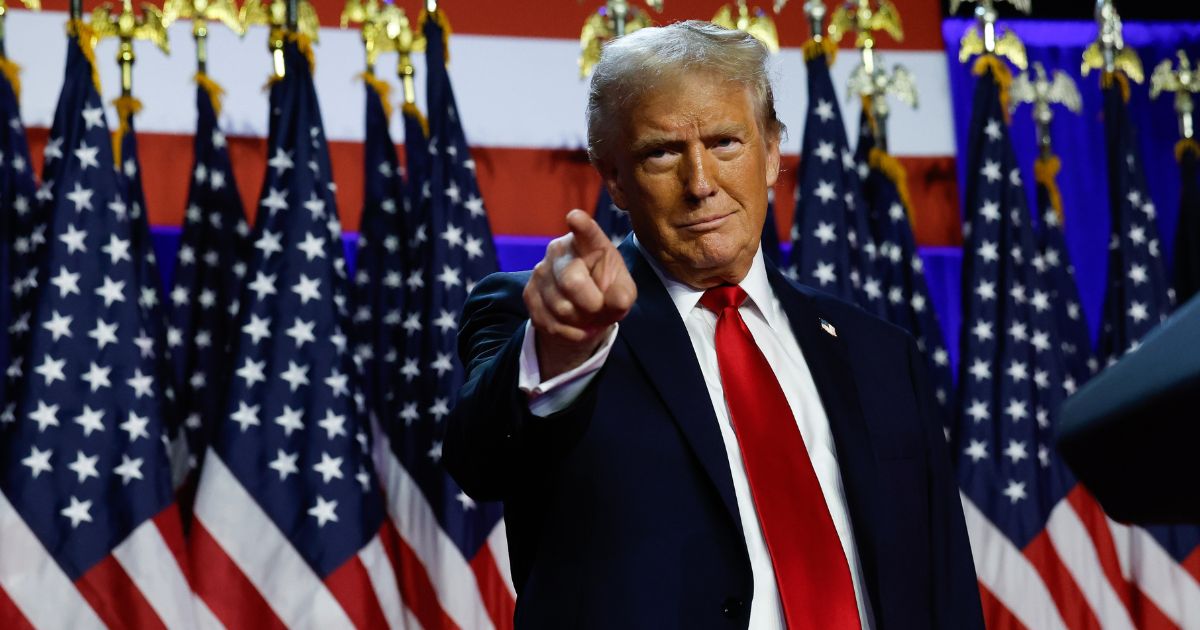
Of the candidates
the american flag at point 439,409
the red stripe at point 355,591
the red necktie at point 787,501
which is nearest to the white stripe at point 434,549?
the american flag at point 439,409

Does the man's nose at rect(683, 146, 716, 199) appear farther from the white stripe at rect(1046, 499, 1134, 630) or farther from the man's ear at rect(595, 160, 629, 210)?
the white stripe at rect(1046, 499, 1134, 630)

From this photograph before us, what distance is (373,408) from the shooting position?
144 inches

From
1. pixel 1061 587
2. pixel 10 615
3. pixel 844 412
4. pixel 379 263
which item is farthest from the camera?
pixel 1061 587

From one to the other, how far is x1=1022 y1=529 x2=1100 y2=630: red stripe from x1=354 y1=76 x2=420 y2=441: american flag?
74.0 inches

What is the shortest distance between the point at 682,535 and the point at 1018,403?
2766 millimetres

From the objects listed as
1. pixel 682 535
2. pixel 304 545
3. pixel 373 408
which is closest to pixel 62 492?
pixel 304 545

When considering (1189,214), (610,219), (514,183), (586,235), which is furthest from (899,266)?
(586,235)

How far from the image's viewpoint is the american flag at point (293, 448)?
331cm

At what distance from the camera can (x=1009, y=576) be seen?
3770 mm

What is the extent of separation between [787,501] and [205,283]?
95.6 inches

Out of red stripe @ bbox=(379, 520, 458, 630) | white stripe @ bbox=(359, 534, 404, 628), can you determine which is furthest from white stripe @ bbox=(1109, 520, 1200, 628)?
white stripe @ bbox=(359, 534, 404, 628)

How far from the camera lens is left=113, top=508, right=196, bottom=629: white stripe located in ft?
10.5

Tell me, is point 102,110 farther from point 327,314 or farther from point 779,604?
point 779,604

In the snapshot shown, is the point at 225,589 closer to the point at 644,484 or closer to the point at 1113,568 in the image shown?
the point at 644,484
